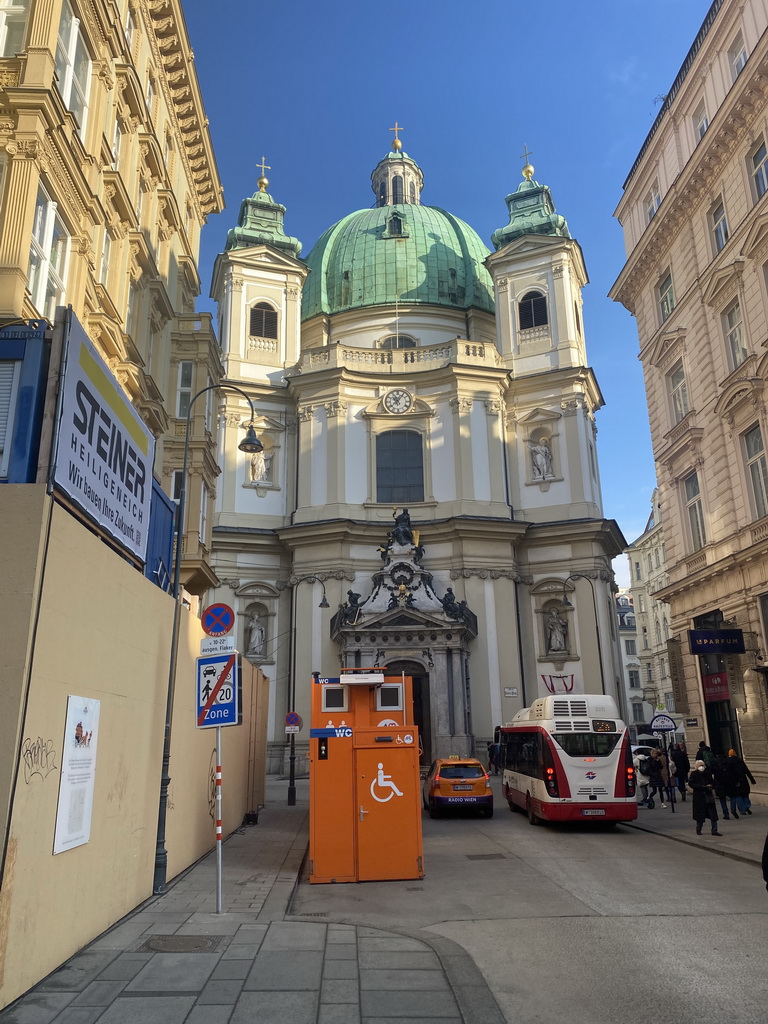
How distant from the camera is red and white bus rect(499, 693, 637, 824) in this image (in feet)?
58.1

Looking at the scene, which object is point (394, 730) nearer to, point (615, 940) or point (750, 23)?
point (615, 940)

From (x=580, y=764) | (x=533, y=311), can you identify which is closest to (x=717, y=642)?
(x=580, y=764)

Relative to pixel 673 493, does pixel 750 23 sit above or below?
above

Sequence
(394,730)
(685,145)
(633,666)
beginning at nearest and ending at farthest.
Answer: (394,730), (685,145), (633,666)

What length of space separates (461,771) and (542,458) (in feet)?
73.9

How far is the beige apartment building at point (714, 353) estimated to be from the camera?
21062 mm

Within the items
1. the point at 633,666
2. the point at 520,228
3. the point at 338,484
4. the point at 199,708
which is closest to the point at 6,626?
the point at 199,708

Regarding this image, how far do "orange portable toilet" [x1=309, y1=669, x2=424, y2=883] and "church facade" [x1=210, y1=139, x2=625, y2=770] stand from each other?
22.0m

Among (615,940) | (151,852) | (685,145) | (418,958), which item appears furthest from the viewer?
(685,145)

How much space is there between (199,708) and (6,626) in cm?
455

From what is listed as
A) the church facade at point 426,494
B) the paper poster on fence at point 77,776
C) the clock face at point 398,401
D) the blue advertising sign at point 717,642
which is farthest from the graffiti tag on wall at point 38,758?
the clock face at point 398,401

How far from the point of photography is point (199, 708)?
35.3 feet

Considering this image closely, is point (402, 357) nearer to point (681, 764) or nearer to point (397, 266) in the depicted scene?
point (397, 266)

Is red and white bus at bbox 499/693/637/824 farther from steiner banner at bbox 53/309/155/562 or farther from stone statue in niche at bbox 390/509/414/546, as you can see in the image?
stone statue in niche at bbox 390/509/414/546
